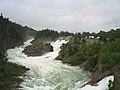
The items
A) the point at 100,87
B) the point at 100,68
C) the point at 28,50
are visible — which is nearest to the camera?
the point at 100,87

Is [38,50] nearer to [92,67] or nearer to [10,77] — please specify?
[92,67]

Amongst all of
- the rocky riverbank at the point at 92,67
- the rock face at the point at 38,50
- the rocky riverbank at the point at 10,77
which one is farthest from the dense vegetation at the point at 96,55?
the rocky riverbank at the point at 10,77

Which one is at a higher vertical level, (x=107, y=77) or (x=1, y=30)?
(x=1, y=30)

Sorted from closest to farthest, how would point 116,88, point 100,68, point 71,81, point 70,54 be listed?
point 116,88, point 71,81, point 100,68, point 70,54

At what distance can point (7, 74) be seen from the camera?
3788 cm

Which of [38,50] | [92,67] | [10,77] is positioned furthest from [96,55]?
[38,50]

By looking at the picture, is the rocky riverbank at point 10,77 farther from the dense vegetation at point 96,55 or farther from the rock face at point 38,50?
the rock face at point 38,50

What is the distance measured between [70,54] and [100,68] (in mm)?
21316

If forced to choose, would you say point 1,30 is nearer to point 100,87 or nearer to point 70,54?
point 70,54

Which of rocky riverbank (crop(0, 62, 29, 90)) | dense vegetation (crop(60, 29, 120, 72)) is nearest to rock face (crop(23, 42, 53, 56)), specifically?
dense vegetation (crop(60, 29, 120, 72))

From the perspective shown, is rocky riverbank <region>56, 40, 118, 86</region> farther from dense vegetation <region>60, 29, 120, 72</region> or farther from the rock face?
the rock face

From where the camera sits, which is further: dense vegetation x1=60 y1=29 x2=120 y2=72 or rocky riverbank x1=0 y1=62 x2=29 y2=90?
dense vegetation x1=60 y1=29 x2=120 y2=72

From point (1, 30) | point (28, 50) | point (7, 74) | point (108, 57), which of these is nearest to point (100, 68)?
point (108, 57)

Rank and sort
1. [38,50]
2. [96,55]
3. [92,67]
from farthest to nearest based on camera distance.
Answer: [38,50]
[96,55]
[92,67]
